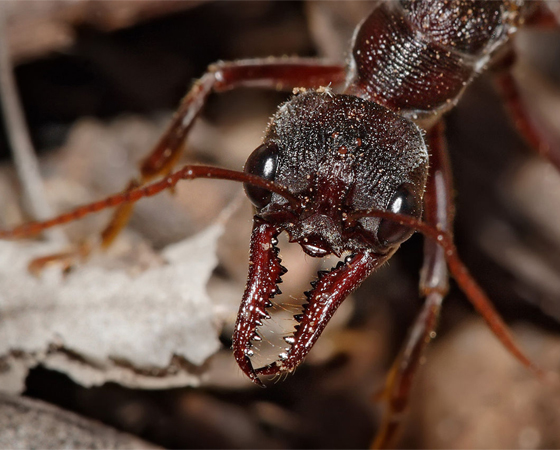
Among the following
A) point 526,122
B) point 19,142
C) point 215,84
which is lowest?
point 19,142

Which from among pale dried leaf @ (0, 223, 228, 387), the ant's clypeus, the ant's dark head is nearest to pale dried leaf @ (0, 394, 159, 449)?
pale dried leaf @ (0, 223, 228, 387)

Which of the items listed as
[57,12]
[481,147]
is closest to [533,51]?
[481,147]

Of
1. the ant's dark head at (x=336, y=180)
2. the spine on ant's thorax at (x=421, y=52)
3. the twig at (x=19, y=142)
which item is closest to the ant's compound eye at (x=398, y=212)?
the ant's dark head at (x=336, y=180)

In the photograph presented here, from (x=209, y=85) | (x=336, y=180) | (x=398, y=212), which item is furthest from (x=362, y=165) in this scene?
(x=209, y=85)

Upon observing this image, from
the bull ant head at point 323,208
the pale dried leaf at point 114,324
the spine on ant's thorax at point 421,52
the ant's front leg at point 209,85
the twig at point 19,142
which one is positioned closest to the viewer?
the bull ant head at point 323,208

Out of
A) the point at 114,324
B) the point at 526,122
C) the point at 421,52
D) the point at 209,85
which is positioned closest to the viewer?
the point at 114,324

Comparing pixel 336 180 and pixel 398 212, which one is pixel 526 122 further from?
pixel 336 180

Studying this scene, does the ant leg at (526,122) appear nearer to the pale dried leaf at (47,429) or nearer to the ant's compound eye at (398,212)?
the ant's compound eye at (398,212)
